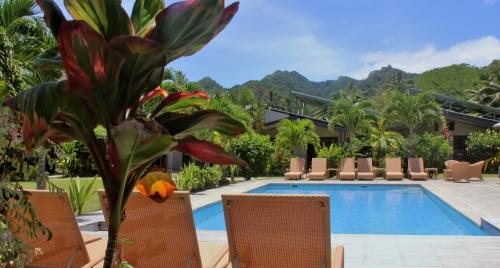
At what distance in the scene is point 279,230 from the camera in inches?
140

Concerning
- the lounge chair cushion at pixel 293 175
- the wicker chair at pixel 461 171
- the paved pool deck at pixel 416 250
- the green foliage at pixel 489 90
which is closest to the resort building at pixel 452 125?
the lounge chair cushion at pixel 293 175

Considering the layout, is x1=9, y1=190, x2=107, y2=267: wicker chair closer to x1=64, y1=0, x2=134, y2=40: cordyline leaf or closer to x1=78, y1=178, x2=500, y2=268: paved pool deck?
x1=78, y1=178, x2=500, y2=268: paved pool deck

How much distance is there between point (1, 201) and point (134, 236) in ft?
5.61

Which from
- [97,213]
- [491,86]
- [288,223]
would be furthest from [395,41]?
[288,223]

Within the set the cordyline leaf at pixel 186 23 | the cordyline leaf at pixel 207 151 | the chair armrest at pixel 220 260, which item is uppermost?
the cordyline leaf at pixel 186 23

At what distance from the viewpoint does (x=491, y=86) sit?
4572 centimetres

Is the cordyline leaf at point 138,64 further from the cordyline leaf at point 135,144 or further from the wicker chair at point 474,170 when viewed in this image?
the wicker chair at point 474,170

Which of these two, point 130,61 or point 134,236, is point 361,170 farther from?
point 130,61

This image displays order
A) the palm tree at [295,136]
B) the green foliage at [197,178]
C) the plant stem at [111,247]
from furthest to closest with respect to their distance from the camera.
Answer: the palm tree at [295,136] → the green foliage at [197,178] → the plant stem at [111,247]

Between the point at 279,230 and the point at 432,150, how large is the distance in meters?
21.4

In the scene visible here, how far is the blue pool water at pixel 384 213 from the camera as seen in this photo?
10078mm

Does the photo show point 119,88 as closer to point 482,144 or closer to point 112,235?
point 112,235

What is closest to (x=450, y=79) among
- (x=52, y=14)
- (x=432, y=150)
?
(x=432, y=150)

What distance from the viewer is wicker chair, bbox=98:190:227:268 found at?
3.64m
